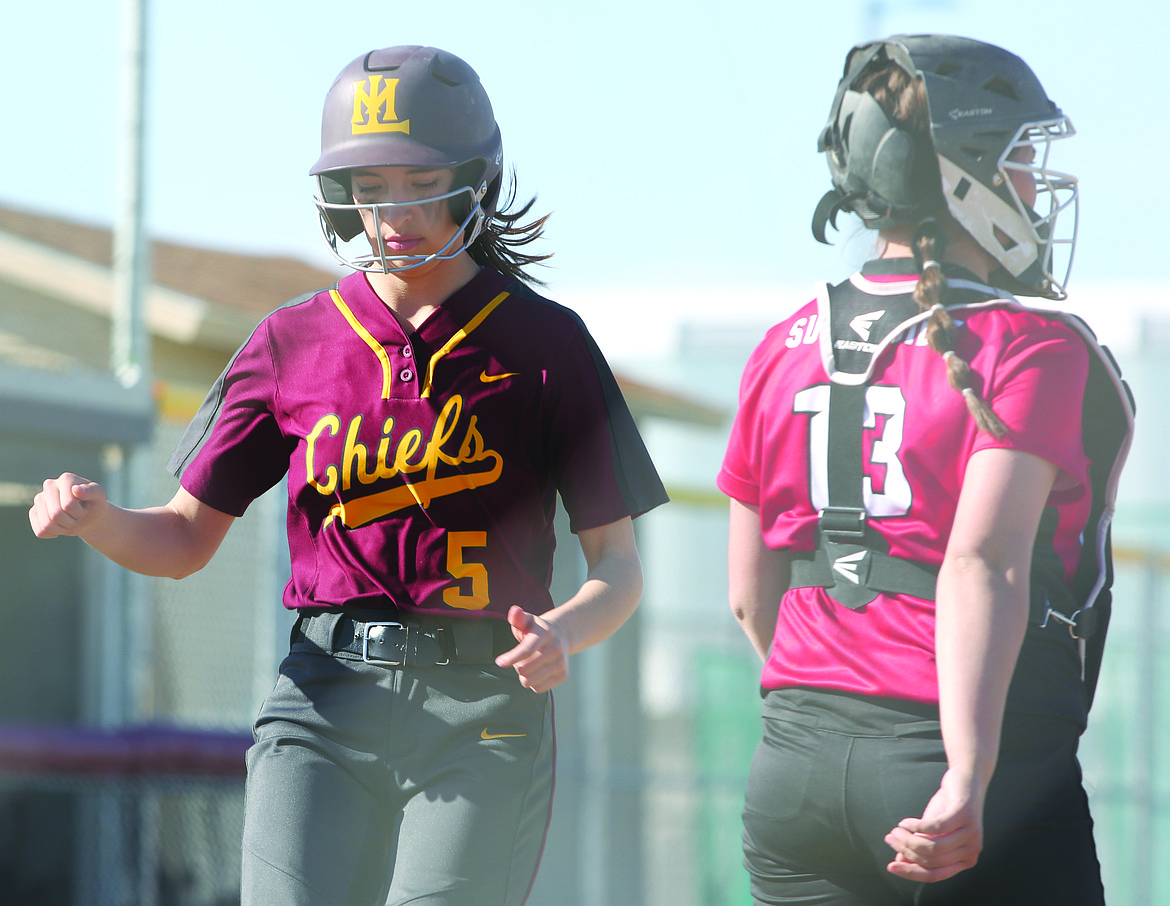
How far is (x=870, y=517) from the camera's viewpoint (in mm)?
1833

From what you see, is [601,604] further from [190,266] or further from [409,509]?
[190,266]

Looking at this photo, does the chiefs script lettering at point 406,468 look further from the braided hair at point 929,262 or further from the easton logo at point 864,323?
the braided hair at point 929,262

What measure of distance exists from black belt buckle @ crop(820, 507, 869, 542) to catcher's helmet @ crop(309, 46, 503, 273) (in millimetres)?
682

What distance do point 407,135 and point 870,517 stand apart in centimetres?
88

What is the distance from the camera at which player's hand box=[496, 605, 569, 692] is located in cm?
173

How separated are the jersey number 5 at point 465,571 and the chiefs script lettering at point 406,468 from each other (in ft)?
0.22

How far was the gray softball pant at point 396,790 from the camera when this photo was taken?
1.87m

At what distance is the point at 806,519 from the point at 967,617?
30 centimetres

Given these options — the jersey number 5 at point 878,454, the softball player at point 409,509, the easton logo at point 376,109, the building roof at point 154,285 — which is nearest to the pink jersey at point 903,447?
the jersey number 5 at point 878,454

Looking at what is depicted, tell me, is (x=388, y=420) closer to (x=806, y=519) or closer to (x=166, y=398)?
(x=806, y=519)

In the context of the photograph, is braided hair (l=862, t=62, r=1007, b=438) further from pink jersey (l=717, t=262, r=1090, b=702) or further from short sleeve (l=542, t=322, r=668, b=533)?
short sleeve (l=542, t=322, r=668, b=533)

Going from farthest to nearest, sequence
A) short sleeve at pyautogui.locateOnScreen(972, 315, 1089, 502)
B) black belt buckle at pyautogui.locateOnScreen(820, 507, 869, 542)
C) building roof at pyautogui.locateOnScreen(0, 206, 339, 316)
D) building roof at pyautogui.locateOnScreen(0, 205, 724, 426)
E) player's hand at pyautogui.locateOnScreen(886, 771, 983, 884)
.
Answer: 1. building roof at pyautogui.locateOnScreen(0, 206, 339, 316)
2. building roof at pyautogui.locateOnScreen(0, 205, 724, 426)
3. black belt buckle at pyautogui.locateOnScreen(820, 507, 869, 542)
4. short sleeve at pyautogui.locateOnScreen(972, 315, 1089, 502)
5. player's hand at pyautogui.locateOnScreen(886, 771, 983, 884)

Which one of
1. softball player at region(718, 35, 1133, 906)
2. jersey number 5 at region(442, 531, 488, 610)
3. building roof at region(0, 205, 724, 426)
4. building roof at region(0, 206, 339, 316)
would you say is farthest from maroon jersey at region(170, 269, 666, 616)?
building roof at region(0, 205, 724, 426)

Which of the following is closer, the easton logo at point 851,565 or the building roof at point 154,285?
the easton logo at point 851,565
